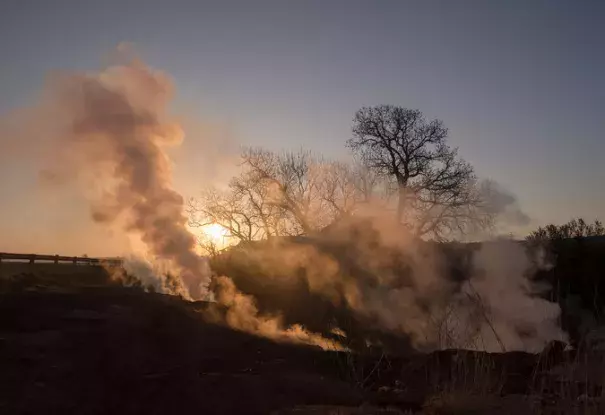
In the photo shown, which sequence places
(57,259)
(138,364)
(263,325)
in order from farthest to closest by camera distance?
1. (57,259)
2. (263,325)
3. (138,364)

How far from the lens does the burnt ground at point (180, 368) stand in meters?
8.90

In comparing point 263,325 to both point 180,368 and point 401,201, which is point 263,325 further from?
point 401,201

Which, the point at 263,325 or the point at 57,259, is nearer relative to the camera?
the point at 263,325

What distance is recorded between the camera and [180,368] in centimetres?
1100

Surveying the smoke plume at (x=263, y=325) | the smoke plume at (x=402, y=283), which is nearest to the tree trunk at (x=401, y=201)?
the smoke plume at (x=402, y=283)

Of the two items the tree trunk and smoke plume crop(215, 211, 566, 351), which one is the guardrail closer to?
smoke plume crop(215, 211, 566, 351)

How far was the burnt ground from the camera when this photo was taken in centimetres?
890

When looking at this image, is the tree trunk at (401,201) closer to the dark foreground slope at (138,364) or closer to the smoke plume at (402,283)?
the smoke plume at (402,283)

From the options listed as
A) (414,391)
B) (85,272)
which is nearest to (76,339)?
(414,391)

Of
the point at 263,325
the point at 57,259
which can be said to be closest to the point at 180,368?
the point at 263,325

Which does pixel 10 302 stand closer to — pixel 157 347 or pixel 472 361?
pixel 157 347

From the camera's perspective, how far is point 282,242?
26.5 m

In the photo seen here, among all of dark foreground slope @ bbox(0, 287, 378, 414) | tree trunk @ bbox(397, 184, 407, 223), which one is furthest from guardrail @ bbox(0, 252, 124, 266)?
tree trunk @ bbox(397, 184, 407, 223)

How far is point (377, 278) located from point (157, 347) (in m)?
10.1
